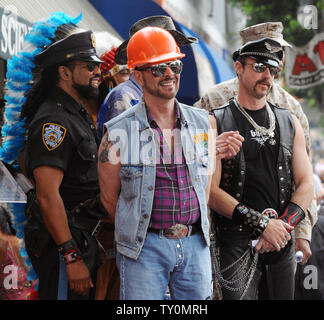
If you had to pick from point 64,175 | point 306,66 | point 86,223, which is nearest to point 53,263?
point 86,223

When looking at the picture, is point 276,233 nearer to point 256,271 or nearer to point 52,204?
point 256,271

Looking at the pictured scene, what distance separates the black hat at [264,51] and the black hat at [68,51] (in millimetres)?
1150

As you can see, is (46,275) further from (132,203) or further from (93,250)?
(132,203)

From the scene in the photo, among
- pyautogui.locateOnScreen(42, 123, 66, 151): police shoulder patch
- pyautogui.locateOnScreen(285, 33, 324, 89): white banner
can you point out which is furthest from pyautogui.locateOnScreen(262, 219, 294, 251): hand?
pyautogui.locateOnScreen(285, 33, 324, 89): white banner

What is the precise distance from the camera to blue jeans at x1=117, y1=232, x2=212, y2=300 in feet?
11.3

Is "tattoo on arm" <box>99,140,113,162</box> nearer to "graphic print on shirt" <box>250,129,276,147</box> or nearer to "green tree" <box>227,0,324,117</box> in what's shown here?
"graphic print on shirt" <box>250,129,276,147</box>

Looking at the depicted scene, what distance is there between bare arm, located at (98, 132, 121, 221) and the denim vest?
4 centimetres

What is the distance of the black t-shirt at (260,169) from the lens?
14.1 feet

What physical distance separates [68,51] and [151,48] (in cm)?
74

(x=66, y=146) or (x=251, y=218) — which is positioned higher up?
(x=66, y=146)

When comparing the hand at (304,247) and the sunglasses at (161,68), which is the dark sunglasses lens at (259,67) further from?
the hand at (304,247)

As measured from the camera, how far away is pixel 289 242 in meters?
4.37

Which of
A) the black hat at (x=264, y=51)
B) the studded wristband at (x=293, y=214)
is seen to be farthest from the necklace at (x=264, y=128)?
the studded wristband at (x=293, y=214)

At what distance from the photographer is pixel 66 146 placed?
3.81 meters
